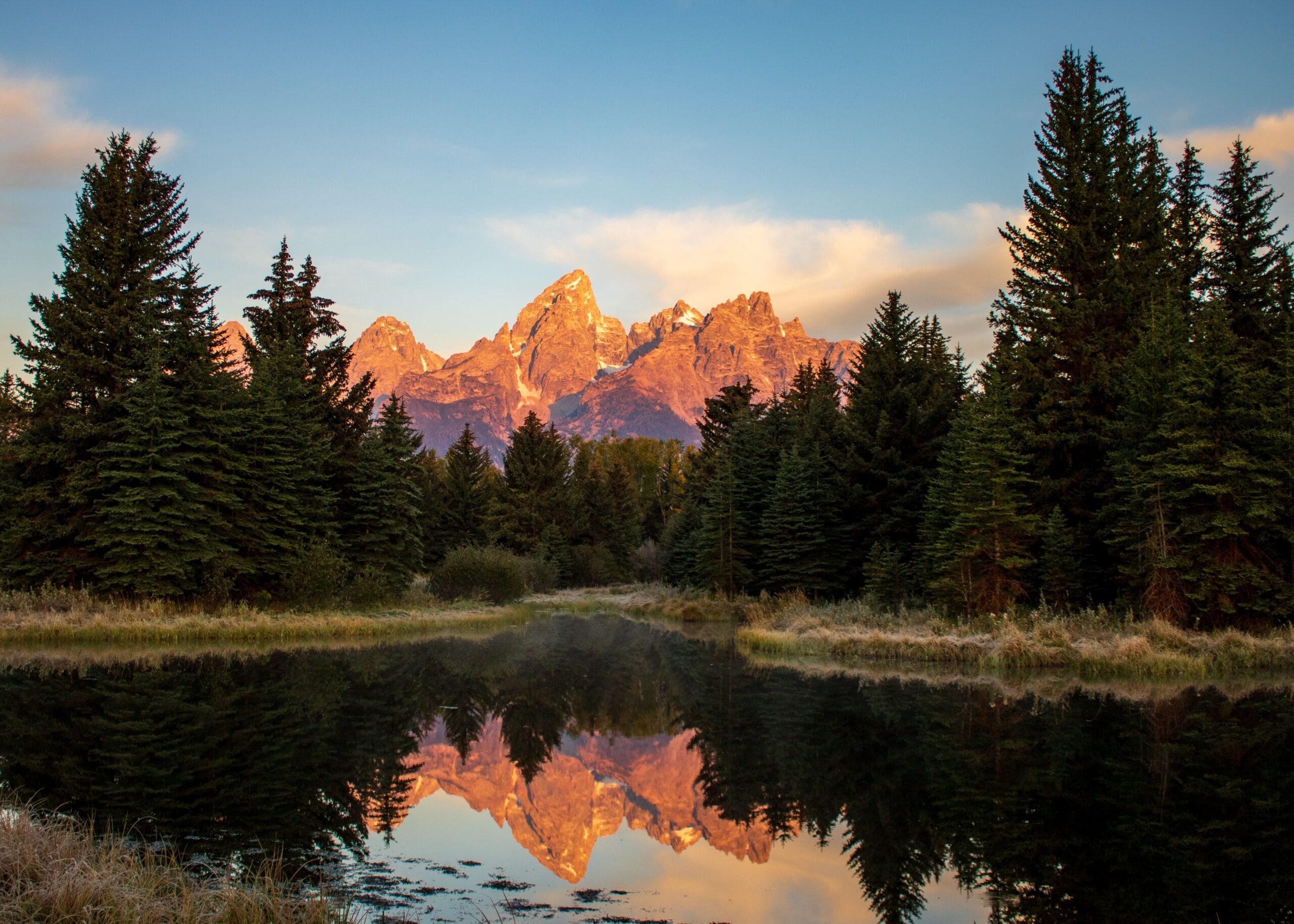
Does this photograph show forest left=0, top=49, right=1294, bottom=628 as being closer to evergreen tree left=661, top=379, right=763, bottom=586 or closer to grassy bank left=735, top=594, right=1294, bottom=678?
grassy bank left=735, top=594, right=1294, bottom=678

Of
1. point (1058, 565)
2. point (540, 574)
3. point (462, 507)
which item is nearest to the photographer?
point (1058, 565)

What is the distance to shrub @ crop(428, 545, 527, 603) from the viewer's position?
43531 mm

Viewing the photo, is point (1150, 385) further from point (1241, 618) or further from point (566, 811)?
point (566, 811)

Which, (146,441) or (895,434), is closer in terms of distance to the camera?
(146,441)

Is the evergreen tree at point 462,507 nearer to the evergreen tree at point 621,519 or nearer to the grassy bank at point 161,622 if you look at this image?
the evergreen tree at point 621,519

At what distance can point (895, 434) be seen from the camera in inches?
1437

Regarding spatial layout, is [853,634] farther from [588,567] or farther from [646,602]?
[588,567]

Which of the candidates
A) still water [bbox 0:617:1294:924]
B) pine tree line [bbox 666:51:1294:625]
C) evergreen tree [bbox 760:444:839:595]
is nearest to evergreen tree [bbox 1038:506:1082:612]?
pine tree line [bbox 666:51:1294:625]

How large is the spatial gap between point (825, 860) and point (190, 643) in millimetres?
21701

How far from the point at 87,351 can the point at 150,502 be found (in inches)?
257

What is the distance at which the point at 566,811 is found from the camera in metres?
9.58

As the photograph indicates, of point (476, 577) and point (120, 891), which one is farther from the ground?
point (120, 891)

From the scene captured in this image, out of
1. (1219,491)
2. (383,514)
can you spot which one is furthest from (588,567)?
(1219,491)

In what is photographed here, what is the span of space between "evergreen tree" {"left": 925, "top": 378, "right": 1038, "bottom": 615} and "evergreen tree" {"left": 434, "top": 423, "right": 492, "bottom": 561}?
46.4m
